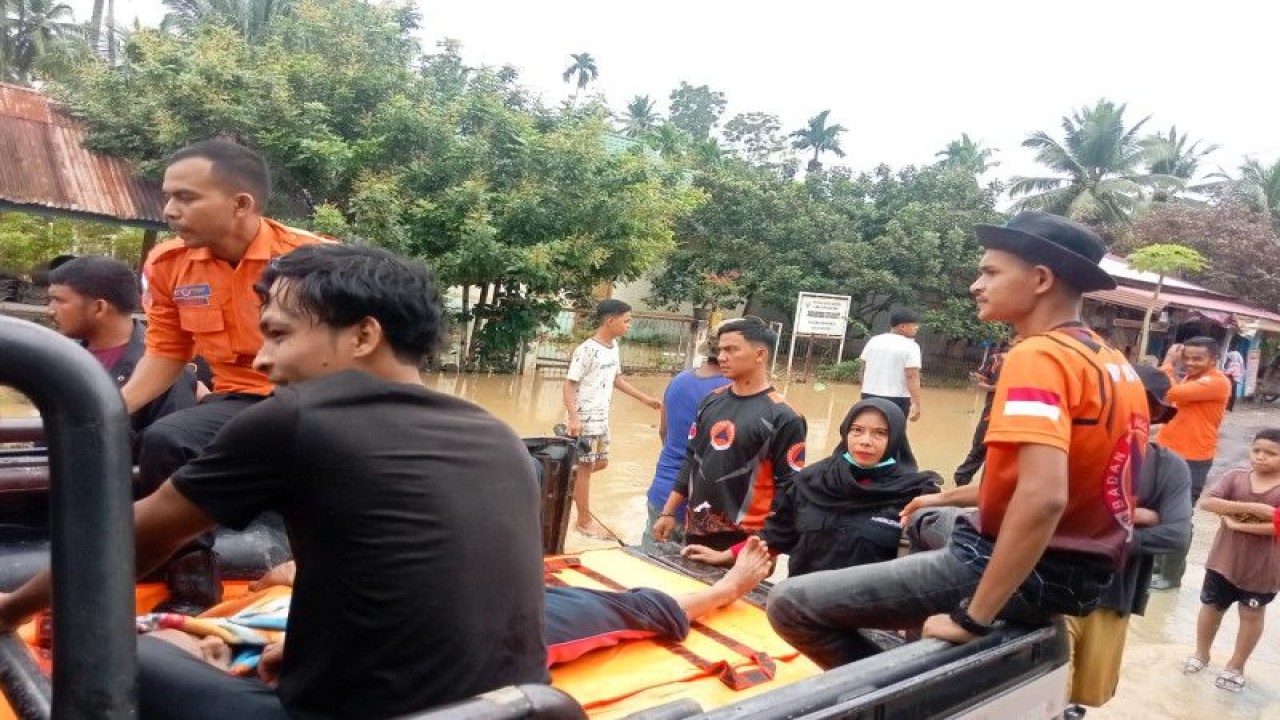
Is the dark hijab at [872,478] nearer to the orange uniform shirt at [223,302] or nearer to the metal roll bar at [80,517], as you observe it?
the orange uniform shirt at [223,302]

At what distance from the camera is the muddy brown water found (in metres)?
4.78

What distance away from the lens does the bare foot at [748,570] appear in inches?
118

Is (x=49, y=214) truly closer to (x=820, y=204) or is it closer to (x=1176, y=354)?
(x=1176, y=354)

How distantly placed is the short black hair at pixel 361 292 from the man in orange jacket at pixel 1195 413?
249 inches

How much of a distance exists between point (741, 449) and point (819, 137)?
3532 cm

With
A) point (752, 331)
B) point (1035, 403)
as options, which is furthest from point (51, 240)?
point (1035, 403)

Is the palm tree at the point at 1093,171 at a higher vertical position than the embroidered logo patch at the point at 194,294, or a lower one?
higher

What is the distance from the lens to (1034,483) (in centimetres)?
198

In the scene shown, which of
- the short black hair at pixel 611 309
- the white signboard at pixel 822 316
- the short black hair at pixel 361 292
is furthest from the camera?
the white signboard at pixel 822 316

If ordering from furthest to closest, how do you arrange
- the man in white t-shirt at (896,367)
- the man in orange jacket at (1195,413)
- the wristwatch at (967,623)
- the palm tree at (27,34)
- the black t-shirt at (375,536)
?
1. the palm tree at (27,34)
2. the man in white t-shirt at (896,367)
3. the man in orange jacket at (1195,413)
4. the wristwatch at (967,623)
5. the black t-shirt at (375,536)

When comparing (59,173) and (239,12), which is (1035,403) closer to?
(59,173)

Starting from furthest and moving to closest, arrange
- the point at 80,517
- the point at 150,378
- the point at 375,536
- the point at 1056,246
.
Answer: the point at 150,378 → the point at 1056,246 → the point at 375,536 → the point at 80,517

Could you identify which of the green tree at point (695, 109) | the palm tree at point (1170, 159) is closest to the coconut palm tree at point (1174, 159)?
the palm tree at point (1170, 159)

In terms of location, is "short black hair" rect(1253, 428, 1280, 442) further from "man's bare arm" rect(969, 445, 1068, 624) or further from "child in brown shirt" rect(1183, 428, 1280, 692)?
"man's bare arm" rect(969, 445, 1068, 624)
